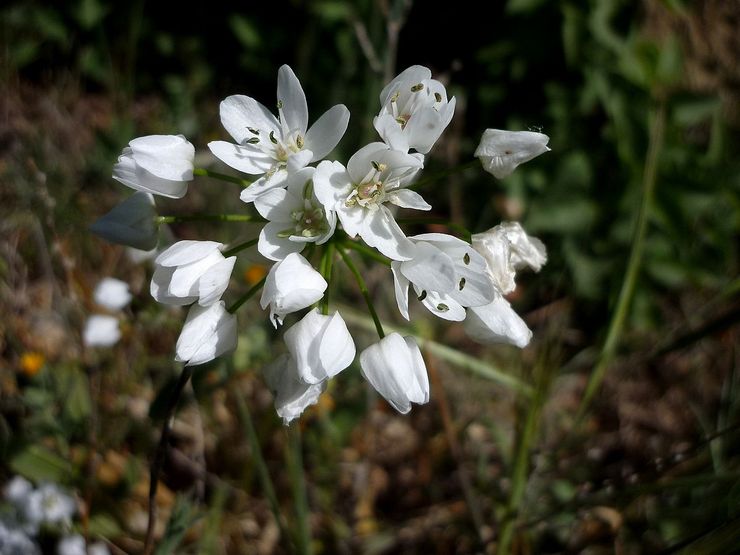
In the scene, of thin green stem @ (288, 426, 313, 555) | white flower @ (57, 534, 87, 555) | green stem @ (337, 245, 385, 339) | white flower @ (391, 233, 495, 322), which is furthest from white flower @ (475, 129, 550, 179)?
white flower @ (57, 534, 87, 555)

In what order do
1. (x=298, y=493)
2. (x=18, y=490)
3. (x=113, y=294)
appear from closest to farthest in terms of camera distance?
(x=298, y=493) → (x=113, y=294) → (x=18, y=490)

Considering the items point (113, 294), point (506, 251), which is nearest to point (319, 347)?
point (506, 251)

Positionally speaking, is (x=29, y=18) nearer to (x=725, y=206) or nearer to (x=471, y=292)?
(x=471, y=292)

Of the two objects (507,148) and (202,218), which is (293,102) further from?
(507,148)

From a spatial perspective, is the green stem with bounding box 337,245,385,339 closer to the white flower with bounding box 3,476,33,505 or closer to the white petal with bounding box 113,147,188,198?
the white petal with bounding box 113,147,188,198

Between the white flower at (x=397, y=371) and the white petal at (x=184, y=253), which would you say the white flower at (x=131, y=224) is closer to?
the white petal at (x=184, y=253)

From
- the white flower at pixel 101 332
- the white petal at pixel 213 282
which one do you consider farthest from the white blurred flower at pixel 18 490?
the white petal at pixel 213 282
